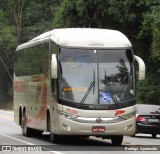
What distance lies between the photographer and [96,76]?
1862cm

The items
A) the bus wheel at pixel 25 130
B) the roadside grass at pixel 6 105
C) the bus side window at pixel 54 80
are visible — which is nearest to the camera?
the bus side window at pixel 54 80

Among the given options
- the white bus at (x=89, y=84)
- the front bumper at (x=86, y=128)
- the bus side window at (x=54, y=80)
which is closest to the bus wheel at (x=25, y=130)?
the white bus at (x=89, y=84)

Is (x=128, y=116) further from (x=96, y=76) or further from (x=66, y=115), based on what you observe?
(x=66, y=115)

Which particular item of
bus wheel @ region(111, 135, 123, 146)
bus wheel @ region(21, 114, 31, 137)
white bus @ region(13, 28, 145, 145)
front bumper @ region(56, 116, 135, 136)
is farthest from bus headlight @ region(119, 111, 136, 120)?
bus wheel @ region(21, 114, 31, 137)

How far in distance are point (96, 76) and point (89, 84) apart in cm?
37

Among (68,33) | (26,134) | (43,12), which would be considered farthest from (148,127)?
(43,12)

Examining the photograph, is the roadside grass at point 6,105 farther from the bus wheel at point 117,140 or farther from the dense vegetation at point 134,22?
the bus wheel at point 117,140

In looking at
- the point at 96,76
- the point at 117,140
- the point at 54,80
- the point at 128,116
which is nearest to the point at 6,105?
the point at 117,140

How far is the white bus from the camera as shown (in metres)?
18.2

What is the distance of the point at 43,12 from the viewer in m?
70.1

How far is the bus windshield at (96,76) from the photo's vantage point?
1841 cm

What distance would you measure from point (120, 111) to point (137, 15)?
20440 millimetres

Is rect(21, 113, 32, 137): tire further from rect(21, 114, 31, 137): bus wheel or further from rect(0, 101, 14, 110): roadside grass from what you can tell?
rect(0, 101, 14, 110): roadside grass

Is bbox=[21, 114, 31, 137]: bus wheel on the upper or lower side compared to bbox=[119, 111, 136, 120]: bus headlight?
lower
